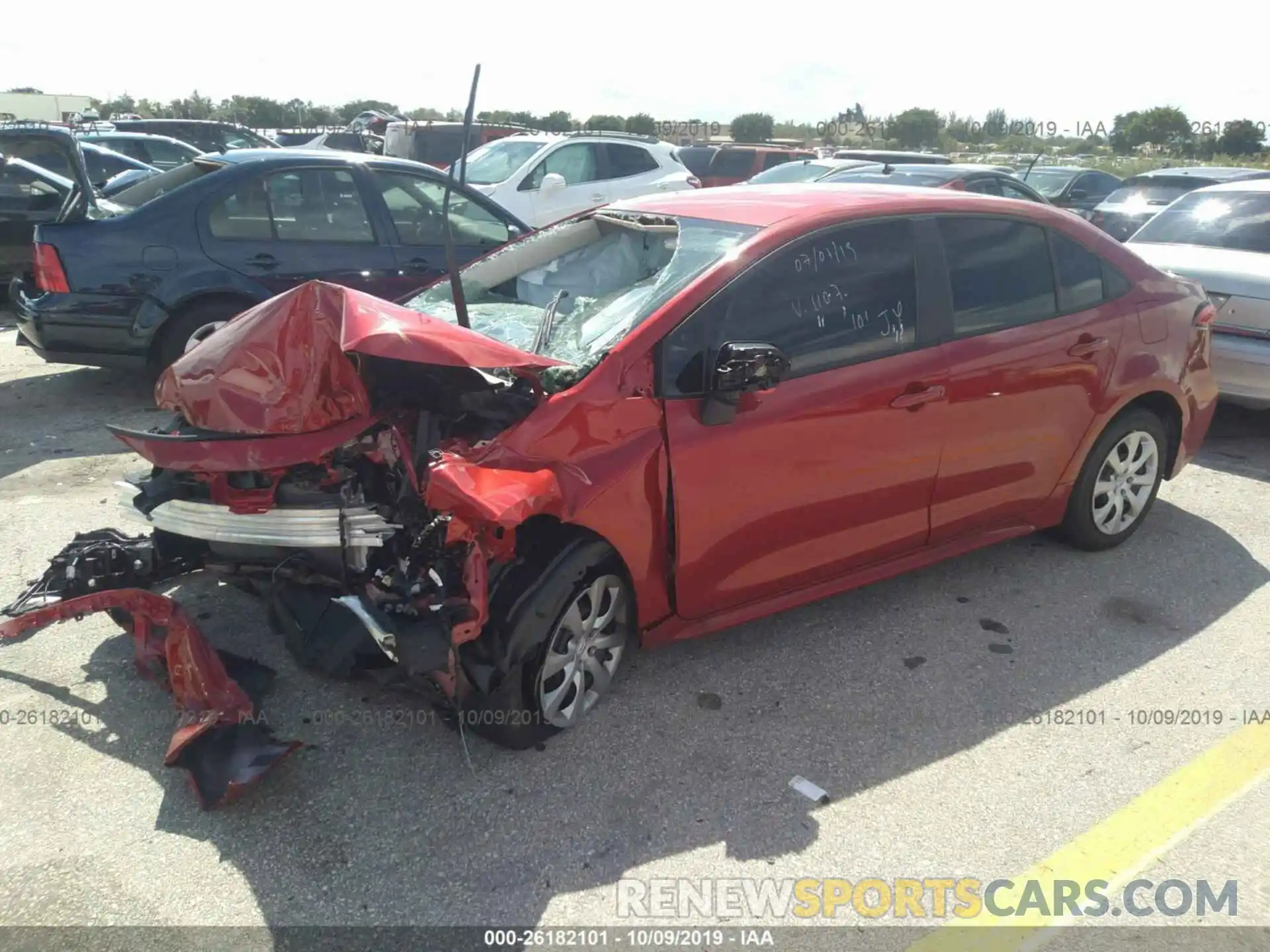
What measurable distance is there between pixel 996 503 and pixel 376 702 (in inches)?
104

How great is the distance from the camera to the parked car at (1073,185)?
46.7ft

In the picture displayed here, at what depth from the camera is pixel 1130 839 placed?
2.98m

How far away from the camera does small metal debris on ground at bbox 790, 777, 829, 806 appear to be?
309 cm

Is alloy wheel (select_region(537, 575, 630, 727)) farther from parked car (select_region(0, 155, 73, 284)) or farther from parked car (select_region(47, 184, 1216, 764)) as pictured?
parked car (select_region(0, 155, 73, 284))

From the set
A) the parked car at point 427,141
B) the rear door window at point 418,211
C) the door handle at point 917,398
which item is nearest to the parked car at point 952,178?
the rear door window at point 418,211

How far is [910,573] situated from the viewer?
4.60m

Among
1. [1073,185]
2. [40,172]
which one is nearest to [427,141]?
[40,172]

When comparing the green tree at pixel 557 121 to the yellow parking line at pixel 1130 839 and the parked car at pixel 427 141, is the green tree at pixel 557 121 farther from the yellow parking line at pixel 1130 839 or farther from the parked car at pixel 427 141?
the yellow parking line at pixel 1130 839

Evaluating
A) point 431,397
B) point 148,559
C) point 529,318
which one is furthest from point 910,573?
point 148,559

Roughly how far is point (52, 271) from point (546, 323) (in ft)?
13.1

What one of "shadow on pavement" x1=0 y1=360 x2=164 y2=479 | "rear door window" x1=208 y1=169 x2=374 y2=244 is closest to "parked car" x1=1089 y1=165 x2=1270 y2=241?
"rear door window" x1=208 y1=169 x2=374 y2=244

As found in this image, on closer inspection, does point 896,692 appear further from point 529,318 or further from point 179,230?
point 179,230

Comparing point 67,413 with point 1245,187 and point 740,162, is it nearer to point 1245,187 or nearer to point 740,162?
point 1245,187

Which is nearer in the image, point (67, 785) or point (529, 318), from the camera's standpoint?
point (67, 785)
